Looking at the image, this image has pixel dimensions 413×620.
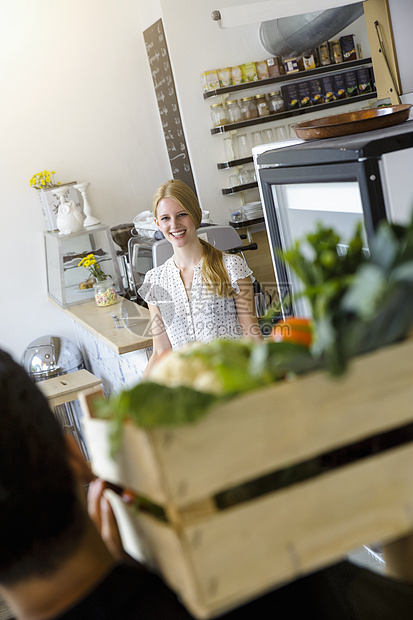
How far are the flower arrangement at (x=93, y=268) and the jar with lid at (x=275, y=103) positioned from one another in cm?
195

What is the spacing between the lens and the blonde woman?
9.60 ft

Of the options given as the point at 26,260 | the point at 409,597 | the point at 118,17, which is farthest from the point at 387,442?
the point at 118,17

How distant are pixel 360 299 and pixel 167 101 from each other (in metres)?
5.00

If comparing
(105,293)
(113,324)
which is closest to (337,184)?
(113,324)

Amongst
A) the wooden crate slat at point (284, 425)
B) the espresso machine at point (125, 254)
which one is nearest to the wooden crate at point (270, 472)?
the wooden crate slat at point (284, 425)

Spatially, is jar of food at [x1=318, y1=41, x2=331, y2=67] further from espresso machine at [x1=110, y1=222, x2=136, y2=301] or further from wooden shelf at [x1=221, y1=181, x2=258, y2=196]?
espresso machine at [x1=110, y1=222, x2=136, y2=301]

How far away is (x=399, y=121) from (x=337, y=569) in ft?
3.48

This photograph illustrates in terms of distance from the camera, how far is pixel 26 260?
543 centimetres

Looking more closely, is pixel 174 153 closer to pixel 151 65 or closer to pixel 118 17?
pixel 151 65

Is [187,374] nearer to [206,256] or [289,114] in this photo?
[206,256]

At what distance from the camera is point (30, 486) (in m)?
0.85

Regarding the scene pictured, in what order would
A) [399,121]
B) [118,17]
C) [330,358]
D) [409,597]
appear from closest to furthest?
[330,358]
[409,597]
[399,121]
[118,17]

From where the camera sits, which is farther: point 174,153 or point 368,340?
point 174,153

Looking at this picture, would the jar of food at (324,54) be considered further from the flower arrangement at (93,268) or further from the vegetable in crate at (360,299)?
the vegetable in crate at (360,299)
